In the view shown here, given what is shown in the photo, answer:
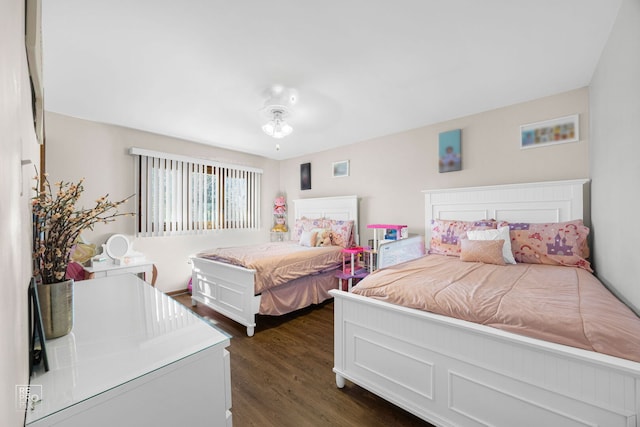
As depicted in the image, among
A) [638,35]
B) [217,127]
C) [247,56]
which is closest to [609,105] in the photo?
[638,35]

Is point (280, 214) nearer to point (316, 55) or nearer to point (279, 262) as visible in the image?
point (279, 262)

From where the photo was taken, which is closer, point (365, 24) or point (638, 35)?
point (638, 35)

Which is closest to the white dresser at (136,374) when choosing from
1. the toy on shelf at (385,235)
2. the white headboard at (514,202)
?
the toy on shelf at (385,235)

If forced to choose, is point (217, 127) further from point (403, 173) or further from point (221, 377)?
point (221, 377)

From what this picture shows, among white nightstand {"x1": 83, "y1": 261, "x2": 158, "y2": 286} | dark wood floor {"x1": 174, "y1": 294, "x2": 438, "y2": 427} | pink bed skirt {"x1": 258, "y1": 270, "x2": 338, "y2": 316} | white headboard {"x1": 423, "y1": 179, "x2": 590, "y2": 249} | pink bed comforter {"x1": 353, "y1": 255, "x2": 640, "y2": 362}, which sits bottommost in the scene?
dark wood floor {"x1": 174, "y1": 294, "x2": 438, "y2": 427}

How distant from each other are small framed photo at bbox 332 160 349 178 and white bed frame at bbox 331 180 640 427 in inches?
107

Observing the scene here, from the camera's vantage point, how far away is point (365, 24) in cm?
163

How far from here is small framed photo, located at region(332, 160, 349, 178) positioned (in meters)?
A: 4.27

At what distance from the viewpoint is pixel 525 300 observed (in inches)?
53.4

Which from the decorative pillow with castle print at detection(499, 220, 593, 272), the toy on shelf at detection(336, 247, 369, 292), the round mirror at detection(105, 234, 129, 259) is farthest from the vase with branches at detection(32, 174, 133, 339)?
the decorative pillow with castle print at detection(499, 220, 593, 272)

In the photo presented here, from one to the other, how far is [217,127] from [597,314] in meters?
3.74

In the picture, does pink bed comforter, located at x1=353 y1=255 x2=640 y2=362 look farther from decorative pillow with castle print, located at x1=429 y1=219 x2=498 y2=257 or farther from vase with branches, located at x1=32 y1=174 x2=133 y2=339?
vase with branches, located at x1=32 y1=174 x2=133 y2=339

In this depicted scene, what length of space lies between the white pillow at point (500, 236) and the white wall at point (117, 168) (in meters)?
3.66

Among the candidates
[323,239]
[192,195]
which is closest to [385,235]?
[323,239]
